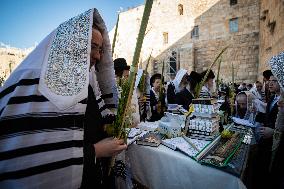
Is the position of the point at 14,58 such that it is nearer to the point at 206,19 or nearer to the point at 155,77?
the point at 206,19

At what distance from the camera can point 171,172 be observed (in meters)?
2.00

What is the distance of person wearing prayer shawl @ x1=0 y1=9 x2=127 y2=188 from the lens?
116 cm

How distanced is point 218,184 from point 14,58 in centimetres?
3000

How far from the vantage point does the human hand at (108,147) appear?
1.52 m

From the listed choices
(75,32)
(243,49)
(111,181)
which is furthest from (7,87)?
(243,49)

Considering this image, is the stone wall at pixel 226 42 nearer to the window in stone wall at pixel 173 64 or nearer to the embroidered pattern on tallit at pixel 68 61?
the window in stone wall at pixel 173 64

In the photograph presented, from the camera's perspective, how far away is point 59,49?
1.34 meters

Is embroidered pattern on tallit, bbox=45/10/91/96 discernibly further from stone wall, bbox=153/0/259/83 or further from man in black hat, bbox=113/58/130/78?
stone wall, bbox=153/0/259/83

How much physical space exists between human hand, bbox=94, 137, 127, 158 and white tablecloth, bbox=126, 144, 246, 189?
64 cm

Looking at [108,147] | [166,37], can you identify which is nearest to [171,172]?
[108,147]

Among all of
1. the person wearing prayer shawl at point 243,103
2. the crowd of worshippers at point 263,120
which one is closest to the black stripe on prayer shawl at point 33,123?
the crowd of worshippers at point 263,120

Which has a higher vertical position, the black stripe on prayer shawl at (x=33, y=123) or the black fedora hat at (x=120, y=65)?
the black fedora hat at (x=120, y=65)

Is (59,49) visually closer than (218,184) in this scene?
Yes

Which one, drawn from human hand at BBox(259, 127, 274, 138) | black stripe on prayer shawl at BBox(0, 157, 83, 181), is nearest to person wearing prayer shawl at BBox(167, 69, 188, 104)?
human hand at BBox(259, 127, 274, 138)
